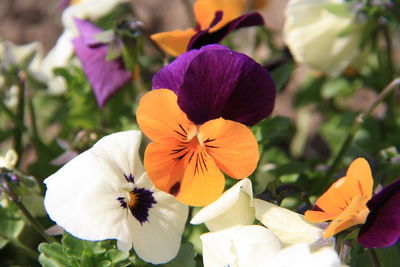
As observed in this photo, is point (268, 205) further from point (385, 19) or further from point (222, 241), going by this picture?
point (385, 19)

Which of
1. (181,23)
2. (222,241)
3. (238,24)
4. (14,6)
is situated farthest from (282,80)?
(14,6)

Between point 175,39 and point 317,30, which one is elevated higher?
point 175,39

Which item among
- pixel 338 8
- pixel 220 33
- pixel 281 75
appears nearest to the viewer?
pixel 220 33

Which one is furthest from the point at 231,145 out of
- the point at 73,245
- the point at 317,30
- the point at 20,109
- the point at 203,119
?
the point at 20,109

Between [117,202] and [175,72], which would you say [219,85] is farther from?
[117,202]

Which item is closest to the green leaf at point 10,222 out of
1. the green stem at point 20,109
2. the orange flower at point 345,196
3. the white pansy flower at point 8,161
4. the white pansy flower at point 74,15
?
the white pansy flower at point 8,161

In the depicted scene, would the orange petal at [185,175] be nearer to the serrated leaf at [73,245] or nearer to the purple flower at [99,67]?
the serrated leaf at [73,245]
